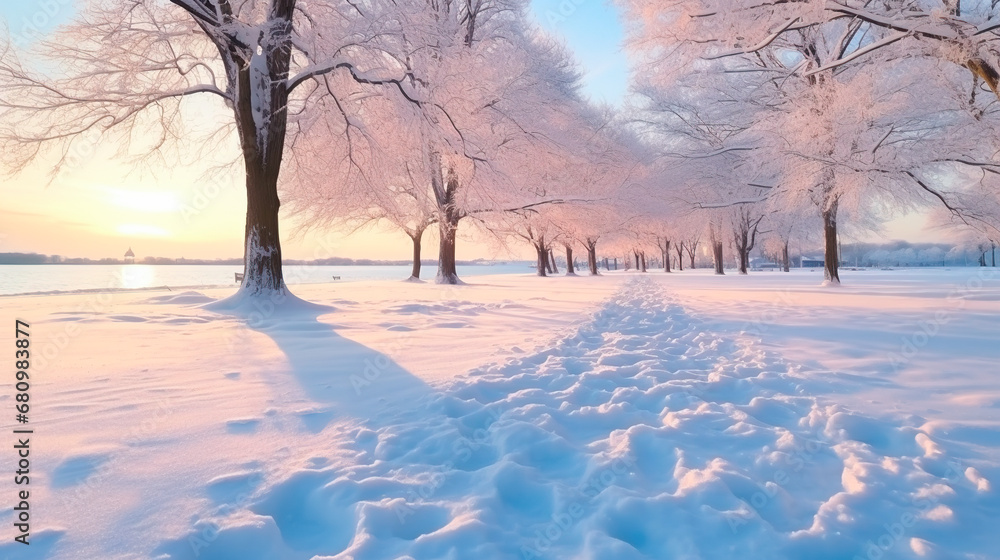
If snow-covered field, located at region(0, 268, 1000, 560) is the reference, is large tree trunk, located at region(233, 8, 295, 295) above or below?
above

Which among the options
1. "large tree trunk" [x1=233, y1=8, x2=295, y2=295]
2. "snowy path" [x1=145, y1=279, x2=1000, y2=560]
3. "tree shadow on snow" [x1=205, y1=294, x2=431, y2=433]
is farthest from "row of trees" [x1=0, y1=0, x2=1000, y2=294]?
"snowy path" [x1=145, y1=279, x2=1000, y2=560]

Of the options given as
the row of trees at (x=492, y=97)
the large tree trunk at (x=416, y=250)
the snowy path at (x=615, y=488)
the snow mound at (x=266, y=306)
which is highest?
the row of trees at (x=492, y=97)

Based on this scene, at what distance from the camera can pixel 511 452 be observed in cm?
247

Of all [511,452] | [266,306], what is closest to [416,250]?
[266,306]

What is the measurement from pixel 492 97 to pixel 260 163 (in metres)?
6.44

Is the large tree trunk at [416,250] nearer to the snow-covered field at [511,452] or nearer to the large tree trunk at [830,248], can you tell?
the large tree trunk at [830,248]

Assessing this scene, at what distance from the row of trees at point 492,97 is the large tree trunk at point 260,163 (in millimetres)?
36

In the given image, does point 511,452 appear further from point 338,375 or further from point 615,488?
point 338,375

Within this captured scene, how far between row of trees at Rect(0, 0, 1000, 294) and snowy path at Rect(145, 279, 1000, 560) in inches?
295

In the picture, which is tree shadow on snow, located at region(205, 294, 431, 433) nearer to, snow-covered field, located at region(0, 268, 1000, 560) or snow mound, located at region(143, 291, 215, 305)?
snow-covered field, located at region(0, 268, 1000, 560)

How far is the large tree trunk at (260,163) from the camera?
359 inches

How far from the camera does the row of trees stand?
347 inches

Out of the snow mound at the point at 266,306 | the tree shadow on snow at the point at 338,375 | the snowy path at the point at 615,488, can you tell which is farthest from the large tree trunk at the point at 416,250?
the snowy path at the point at 615,488

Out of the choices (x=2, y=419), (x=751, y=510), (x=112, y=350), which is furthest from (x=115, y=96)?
(x=751, y=510)
